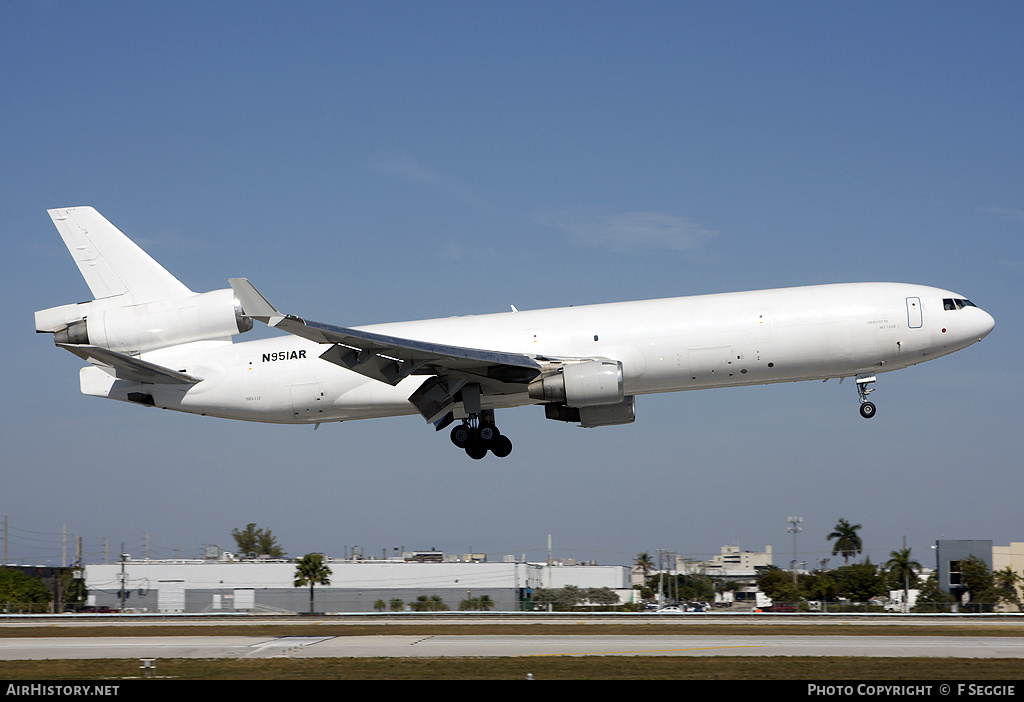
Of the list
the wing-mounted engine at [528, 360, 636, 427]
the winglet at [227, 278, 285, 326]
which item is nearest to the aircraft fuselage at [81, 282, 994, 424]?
the wing-mounted engine at [528, 360, 636, 427]

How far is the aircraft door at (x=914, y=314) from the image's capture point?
34375 mm

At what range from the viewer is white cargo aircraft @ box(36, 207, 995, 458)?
1339 inches

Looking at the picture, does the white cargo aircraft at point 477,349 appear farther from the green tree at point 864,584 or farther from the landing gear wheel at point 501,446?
the green tree at point 864,584

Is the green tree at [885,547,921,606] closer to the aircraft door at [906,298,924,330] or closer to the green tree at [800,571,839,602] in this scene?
the green tree at [800,571,839,602]

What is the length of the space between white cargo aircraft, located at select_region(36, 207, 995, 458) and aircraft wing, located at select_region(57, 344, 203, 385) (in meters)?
0.07

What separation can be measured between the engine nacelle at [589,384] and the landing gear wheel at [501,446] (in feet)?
14.1

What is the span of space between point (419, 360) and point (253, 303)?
685cm

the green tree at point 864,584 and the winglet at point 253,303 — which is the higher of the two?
the winglet at point 253,303

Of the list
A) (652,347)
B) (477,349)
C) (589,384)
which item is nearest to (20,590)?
(477,349)

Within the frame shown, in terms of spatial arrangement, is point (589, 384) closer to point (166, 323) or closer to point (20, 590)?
point (166, 323)

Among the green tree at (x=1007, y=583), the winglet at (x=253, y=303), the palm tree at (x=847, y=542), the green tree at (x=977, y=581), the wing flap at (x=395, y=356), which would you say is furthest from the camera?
the palm tree at (x=847, y=542)

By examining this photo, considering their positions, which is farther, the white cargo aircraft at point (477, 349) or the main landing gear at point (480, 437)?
the main landing gear at point (480, 437)

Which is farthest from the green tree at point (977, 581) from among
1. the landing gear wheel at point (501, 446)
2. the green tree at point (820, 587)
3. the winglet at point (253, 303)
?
the winglet at point (253, 303)
